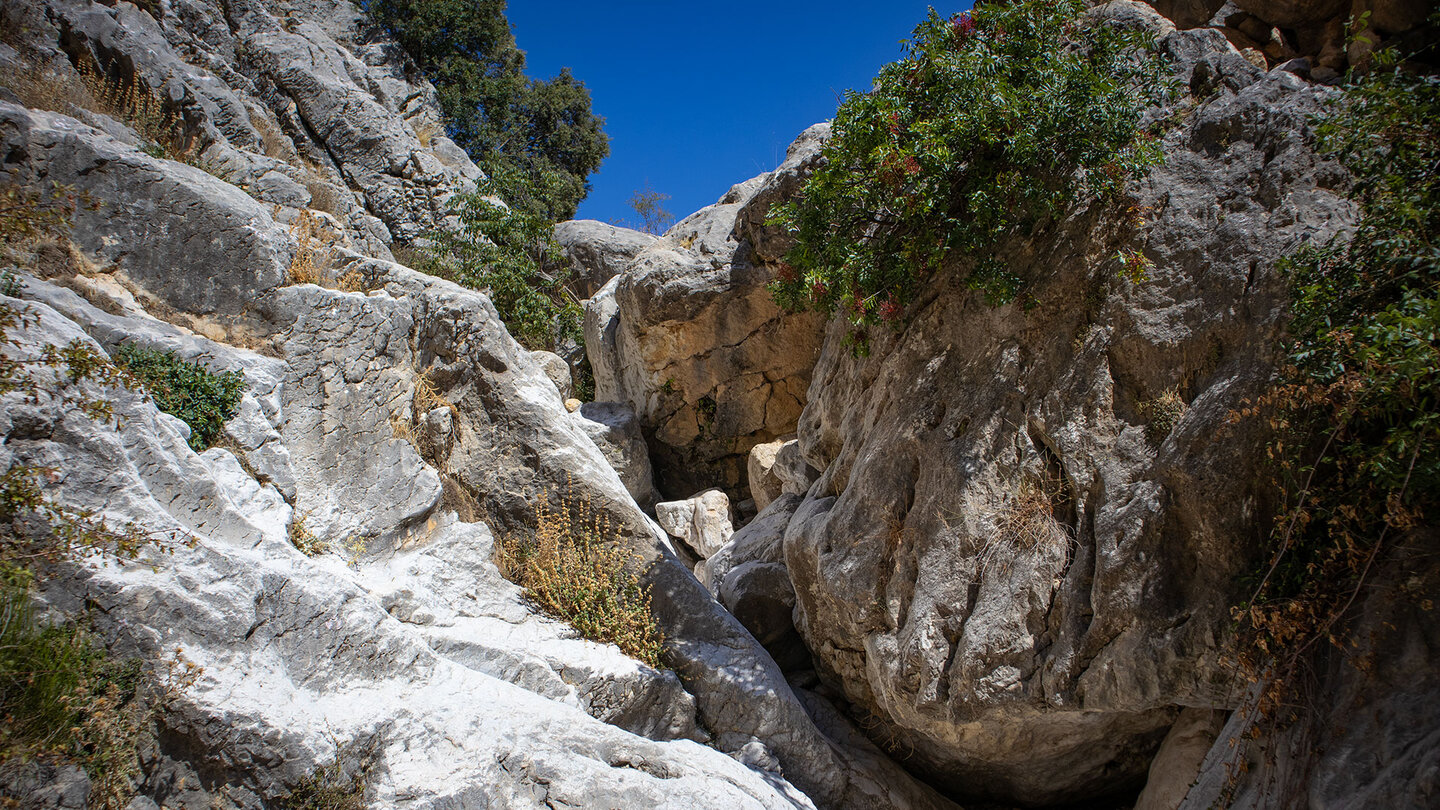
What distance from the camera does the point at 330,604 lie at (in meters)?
5.45

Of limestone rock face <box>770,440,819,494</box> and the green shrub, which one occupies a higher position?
limestone rock face <box>770,440,819,494</box>

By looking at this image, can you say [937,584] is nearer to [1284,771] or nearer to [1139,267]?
[1284,771]

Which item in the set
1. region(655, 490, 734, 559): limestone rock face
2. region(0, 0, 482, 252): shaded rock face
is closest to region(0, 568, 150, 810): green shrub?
region(0, 0, 482, 252): shaded rock face

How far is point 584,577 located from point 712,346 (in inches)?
295

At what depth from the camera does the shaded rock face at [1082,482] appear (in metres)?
5.21

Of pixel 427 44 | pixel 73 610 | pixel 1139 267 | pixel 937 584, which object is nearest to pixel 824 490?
pixel 937 584

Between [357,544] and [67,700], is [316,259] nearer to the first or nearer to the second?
[357,544]

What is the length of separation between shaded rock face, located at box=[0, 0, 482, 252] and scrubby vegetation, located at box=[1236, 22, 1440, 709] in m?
9.97

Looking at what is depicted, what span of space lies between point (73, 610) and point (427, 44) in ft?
84.0

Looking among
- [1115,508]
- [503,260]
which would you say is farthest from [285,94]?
[1115,508]

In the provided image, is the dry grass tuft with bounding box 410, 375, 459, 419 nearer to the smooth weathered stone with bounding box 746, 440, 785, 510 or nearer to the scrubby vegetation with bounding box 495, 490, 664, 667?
the scrubby vegetation with bounding box 495, 490, 664, 667

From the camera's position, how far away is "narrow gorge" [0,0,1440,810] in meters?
4.28

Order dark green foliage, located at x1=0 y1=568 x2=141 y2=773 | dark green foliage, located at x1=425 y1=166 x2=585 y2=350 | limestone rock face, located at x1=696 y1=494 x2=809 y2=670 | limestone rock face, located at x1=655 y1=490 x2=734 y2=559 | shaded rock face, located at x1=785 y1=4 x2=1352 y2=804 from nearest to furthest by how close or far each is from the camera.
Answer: dark green foliage, located at x1=0 y1=568 x2=141 y2=773 < shaded rock face, located at x1=785 y1=4 x2=1352 y2=804 < limestone rock face, located at x1=696 y1=494 x2=809 y2=670 < limestone rock face, located at x1=655 y1=490 x2=734 y2=559 < dark green foliage, located at x1=425 y1=166 x2=585 y2=350

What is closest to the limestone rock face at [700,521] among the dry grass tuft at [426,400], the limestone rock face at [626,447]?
the limestone rock face at [626,447]
